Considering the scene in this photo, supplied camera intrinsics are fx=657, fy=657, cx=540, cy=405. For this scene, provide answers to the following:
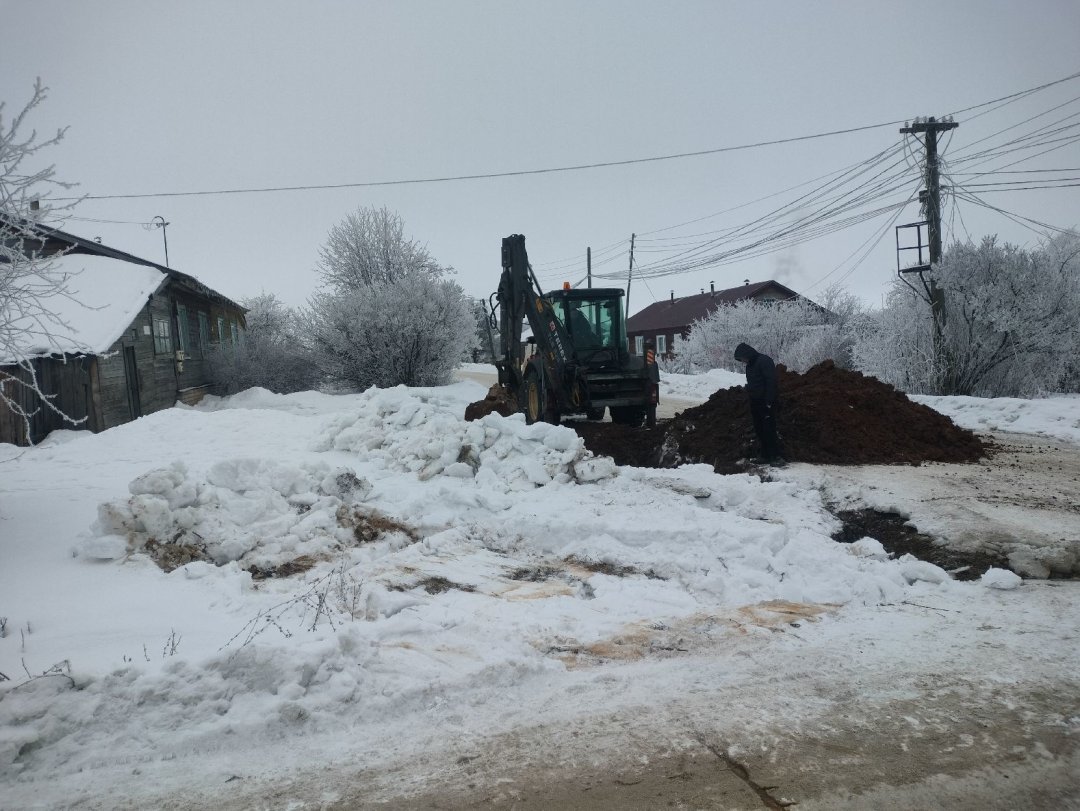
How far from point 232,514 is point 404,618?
106 inches

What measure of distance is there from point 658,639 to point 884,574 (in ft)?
7.00

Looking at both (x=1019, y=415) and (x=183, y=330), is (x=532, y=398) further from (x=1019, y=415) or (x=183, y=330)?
(x=183, y=330)

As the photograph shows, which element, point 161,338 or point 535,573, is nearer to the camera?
point 535,573

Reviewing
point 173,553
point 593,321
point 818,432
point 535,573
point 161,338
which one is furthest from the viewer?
point 161,338

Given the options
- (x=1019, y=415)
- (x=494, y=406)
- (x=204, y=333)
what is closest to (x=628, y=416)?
(x=494, y=406)

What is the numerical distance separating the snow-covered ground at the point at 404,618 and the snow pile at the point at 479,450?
75 millimetres

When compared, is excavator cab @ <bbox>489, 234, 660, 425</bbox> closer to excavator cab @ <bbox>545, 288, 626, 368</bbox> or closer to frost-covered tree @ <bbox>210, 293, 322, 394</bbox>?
excavator cab @ <bbox>545, 288, 626, 368</bbox>

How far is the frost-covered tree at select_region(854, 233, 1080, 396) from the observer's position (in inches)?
630

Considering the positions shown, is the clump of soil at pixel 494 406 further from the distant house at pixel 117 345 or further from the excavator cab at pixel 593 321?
the distant house at pixel 117 345

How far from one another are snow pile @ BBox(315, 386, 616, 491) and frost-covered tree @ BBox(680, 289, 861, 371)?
67.7ft

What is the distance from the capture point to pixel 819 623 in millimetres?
4352

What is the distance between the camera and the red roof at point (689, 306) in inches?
1697

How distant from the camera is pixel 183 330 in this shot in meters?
22.4

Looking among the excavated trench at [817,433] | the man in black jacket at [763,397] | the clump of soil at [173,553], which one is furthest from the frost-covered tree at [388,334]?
the clump of soil at [173,553]
